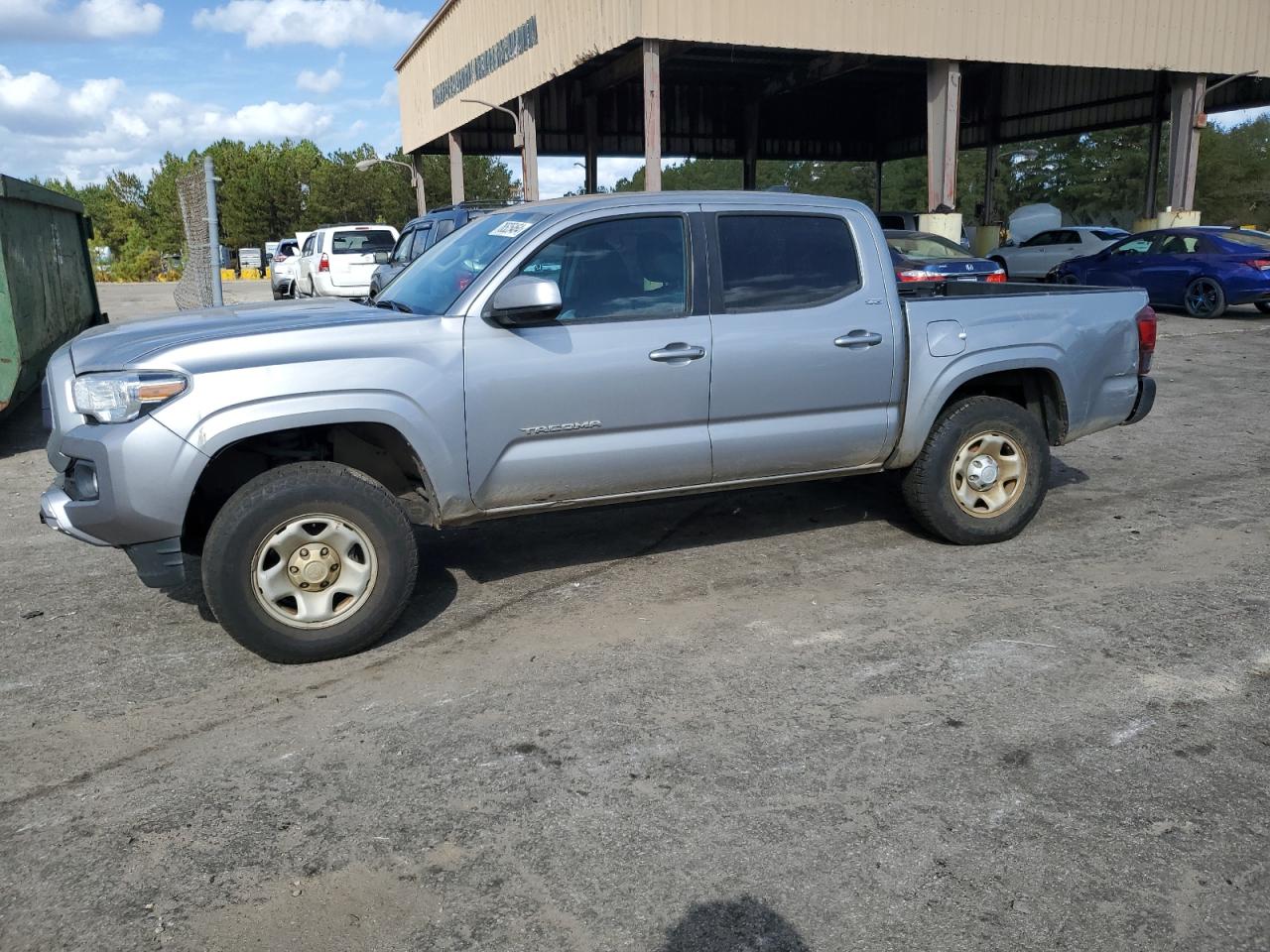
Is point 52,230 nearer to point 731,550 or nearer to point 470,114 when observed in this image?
point 731,550

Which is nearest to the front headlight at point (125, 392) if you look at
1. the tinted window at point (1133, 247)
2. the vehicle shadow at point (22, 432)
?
the vehicle shadow at point (22, 432)

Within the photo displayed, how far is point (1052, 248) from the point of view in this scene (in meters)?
24.7

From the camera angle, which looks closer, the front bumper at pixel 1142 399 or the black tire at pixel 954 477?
the black tire at pixel 954 477

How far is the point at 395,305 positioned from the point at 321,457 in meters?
0.86

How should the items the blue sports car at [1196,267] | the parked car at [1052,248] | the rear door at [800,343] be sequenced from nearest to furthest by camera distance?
the rear door at [800,343] < the blue sports car at [1196,267] < the parked car at [1052,248]

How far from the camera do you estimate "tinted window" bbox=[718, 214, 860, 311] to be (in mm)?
5090

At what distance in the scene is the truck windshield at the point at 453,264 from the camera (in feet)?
15.9

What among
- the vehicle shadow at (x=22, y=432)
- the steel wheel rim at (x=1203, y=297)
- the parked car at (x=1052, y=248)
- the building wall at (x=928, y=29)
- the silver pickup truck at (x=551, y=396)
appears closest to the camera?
the silver pickup truck at (x=551, y=396)

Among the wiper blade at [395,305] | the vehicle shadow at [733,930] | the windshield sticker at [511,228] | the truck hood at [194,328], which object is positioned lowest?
the vehicle shadow at [733,930]

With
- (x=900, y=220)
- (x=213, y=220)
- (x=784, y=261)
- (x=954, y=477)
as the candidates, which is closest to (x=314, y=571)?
(x=784, y=261)

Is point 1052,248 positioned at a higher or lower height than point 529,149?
lower

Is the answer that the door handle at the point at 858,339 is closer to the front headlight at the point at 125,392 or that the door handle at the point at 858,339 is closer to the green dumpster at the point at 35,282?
the front headlight at the point at 125,392

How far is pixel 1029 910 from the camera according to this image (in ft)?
8.98

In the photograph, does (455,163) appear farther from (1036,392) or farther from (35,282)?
(1036,392)
